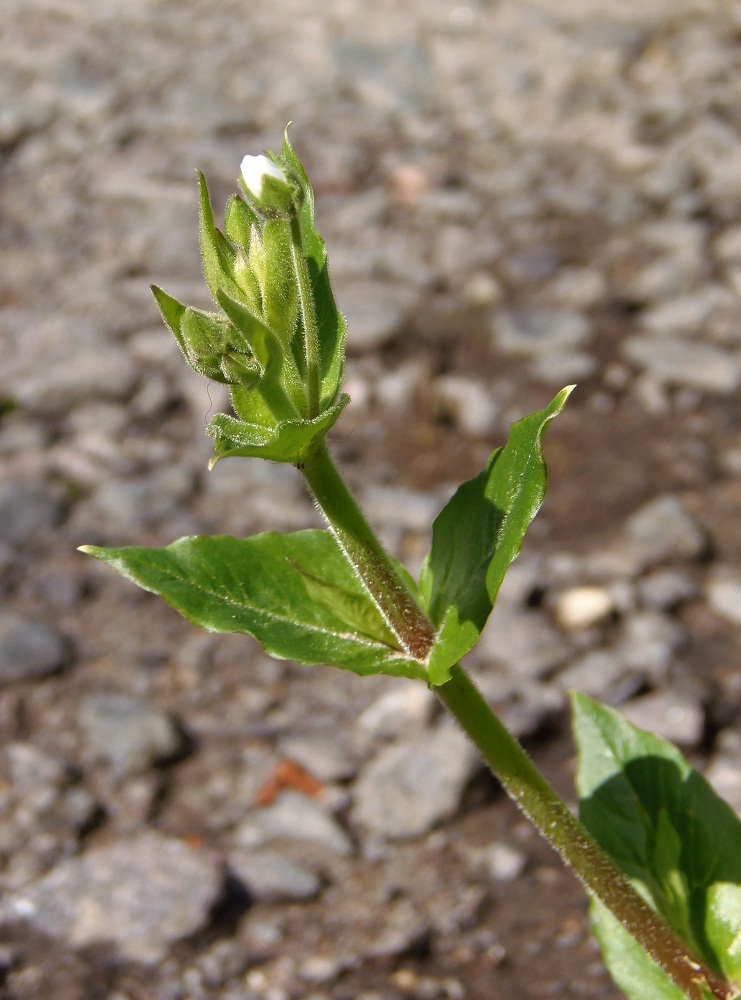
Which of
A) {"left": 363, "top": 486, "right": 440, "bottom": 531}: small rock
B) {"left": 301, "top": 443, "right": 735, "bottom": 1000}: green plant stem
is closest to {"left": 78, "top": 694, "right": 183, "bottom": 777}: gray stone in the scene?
{"left": 363, "top": 486, "right": 440, "bottom": 531}: small rock

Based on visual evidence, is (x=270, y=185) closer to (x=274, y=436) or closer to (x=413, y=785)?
(x=274, y=436)

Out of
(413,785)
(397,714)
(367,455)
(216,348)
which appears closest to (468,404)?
(367,455)

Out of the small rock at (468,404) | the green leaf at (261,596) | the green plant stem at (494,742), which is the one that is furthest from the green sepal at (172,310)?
the small rock at (468,404)

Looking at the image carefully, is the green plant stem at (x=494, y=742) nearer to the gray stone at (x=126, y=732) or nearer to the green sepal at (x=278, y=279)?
the green sepal at (x=278, y=279)

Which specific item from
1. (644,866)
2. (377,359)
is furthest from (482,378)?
(644,866)

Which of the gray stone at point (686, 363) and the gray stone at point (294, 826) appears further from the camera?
the gray stone at point (686, 363)

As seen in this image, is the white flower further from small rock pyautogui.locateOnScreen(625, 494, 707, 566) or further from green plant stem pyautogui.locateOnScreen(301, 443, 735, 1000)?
small rock pyautogui.locateOnScreen(625, 494, 707, 566)
